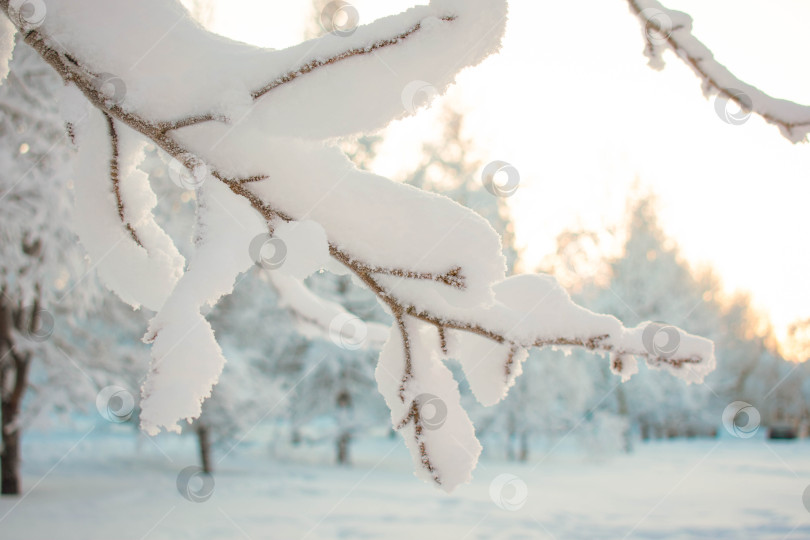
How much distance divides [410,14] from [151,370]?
665 mm

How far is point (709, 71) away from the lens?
3.51ft

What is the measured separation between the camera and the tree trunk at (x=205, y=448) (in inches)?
474

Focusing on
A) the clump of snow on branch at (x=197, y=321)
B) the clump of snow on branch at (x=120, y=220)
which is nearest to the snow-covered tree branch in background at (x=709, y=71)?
the clump of snow on branch at (x=197, y=321)

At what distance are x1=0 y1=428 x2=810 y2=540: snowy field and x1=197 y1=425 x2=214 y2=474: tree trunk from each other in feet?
0.98

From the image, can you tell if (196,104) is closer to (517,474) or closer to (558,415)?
(517,474)

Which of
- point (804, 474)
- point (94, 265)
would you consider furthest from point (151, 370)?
point (804, 474)

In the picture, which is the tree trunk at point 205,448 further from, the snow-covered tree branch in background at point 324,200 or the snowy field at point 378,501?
the snow-covered tree branch in background at point 324,200

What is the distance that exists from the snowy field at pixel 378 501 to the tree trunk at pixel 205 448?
0.30 metres

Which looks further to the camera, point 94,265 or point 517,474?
point 517,474

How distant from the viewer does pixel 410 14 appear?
0.84 metres

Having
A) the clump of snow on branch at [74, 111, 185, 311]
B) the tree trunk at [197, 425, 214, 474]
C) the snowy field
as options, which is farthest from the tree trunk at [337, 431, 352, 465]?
the clump of snow on branch at [74, 111, 185, 311]

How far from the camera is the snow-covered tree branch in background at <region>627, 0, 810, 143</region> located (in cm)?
99

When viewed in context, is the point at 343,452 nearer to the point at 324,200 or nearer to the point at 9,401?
the point at 9,401

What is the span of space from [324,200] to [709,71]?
0.79 metres
